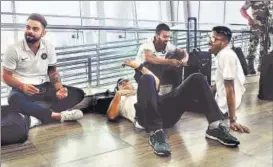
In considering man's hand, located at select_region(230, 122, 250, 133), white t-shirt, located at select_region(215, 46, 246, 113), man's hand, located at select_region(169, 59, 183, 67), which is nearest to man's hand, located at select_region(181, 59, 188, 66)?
man's hand, located at select_region(169, 59, 183, 67)

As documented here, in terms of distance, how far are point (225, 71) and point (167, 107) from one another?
53 cm

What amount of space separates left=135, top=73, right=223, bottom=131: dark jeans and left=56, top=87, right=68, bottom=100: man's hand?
1.91 feet

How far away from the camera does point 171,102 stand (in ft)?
6.48

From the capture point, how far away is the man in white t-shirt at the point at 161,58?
7.24 ft

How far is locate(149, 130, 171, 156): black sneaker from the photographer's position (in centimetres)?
164

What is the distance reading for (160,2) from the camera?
246 centimetres

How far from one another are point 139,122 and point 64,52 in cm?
80

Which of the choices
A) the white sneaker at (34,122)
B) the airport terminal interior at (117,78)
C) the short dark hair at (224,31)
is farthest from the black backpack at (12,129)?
the short dark hair at (224,31)

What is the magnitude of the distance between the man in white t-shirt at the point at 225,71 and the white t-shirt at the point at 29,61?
4.03ft

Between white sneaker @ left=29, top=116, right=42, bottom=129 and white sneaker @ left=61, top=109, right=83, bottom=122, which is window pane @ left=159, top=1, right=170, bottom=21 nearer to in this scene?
white sneaker @ left=61, top=109, right=83, bottom=122

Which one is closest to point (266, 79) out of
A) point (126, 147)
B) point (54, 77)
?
point (126, 147)

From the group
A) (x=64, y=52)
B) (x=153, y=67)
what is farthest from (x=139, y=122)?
(x=64, y=52)

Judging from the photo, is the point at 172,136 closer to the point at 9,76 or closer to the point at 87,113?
the point at 87,113

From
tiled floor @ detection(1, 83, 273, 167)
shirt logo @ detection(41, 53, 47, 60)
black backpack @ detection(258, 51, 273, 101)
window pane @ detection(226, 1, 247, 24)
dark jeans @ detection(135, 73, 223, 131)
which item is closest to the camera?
tiled floor @ detection(1, 83, 273, 167)
